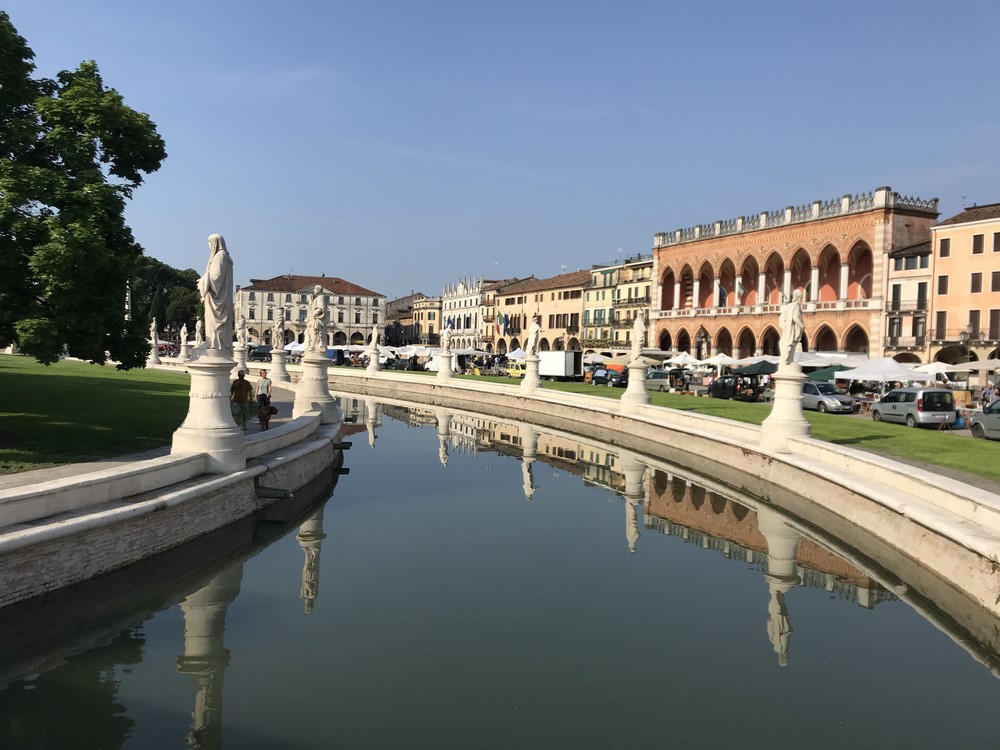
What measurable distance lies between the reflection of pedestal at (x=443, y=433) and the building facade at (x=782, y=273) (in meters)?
28.6

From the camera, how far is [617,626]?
9898 millimetres

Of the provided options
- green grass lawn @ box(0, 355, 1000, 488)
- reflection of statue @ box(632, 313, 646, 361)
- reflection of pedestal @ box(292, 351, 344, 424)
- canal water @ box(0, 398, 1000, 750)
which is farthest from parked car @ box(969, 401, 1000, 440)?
reflection of pedestal @ box(292, 351, 344, 424)

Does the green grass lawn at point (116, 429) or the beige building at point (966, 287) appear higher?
the beige building at point (966, 287)

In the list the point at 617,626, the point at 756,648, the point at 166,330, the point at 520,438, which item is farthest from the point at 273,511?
the point at 166,330

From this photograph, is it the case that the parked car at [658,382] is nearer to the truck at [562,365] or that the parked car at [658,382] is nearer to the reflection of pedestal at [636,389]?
the truck at [562,365]

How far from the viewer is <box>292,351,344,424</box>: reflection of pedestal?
2444 cm

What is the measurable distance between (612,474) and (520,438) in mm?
8700

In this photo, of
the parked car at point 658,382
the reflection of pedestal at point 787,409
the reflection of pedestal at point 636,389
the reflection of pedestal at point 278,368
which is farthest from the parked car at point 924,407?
the reflection of pedestal at point 278,368

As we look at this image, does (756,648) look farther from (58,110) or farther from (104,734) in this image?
(58,110)

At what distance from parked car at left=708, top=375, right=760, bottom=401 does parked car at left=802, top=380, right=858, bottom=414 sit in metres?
3.39

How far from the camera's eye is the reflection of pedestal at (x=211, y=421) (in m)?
13.3

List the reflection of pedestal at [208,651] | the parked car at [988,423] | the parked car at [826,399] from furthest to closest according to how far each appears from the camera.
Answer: the parked car at [826,399] < the parked car at [988,423] < the reflection of pedestal at [208,651]

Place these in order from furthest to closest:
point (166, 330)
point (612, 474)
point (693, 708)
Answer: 1. point (166, 330)
2. point (612, 474)
3. point (693, 708)

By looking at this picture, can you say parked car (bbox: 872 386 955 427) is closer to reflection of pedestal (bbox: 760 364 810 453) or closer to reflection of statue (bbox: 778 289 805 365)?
reflection of statue (bbox: 778 289 805 365)
